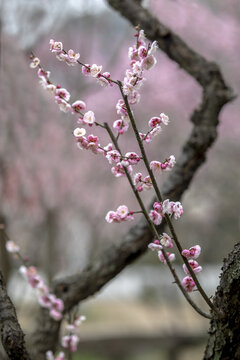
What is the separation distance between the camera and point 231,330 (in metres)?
1.36

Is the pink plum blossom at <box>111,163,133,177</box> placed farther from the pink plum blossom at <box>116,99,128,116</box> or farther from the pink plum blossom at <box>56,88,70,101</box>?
the pink plum blossom at <box>56,88,70,101</box>

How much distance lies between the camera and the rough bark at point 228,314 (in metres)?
1.35

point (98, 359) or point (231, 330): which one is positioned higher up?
point (98, 359)

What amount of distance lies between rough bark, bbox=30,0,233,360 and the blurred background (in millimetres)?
2369

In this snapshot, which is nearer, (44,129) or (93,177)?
(44,129)

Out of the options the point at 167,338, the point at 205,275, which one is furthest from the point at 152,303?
the point at 167,338

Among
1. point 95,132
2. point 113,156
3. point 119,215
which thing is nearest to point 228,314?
point 119,215

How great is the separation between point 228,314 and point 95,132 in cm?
652

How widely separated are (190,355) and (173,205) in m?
7.60

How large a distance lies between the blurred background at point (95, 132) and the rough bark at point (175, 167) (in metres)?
2.37

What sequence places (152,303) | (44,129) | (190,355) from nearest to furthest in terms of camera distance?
1. (44,129)
2. (190,355)
3. (152,303)

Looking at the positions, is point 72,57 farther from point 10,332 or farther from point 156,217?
point 10,332

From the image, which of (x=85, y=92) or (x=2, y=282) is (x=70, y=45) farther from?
(x=2, y=282)

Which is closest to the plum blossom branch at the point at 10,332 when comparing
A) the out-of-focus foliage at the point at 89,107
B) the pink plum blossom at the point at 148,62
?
the pink plum blossom at the point at 148,62
